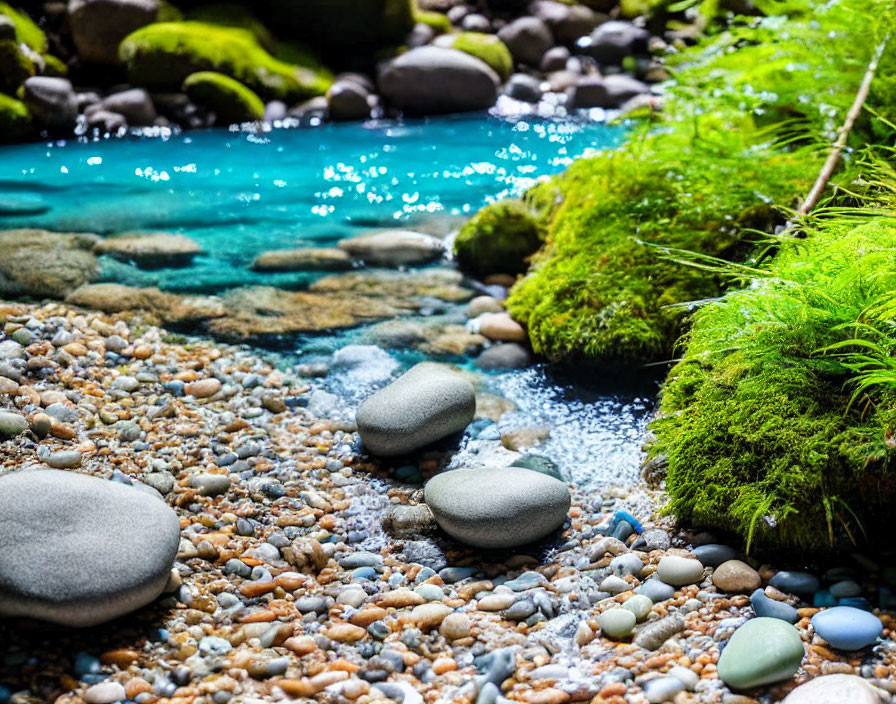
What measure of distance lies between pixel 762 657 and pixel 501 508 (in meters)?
1.06

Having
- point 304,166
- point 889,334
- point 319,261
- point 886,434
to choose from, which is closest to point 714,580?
point 886,434

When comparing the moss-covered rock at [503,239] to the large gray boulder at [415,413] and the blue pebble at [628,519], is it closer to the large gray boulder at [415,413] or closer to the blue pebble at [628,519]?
the large gray boulder at [415,413]

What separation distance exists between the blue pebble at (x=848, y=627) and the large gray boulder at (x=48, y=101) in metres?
11.8

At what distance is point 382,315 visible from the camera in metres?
5.36

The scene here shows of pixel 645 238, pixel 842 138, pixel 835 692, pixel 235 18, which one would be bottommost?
pixel 835 692

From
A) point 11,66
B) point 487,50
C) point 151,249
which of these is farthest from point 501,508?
point 487,50

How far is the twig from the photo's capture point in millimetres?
4121

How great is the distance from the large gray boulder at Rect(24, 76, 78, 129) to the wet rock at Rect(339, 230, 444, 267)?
23.0 feet

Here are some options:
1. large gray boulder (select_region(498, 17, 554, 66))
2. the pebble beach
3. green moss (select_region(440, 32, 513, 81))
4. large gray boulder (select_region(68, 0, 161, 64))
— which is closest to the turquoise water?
green moss (select_region(440, 32, 513, 81))

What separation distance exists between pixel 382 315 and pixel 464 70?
9.14m

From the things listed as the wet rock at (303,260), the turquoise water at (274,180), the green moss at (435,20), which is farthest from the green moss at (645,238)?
the green moss at (435,20)

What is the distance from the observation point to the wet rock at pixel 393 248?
249 inches

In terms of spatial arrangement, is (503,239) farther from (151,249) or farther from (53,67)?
(53,67)

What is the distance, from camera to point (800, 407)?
9.81 feet
